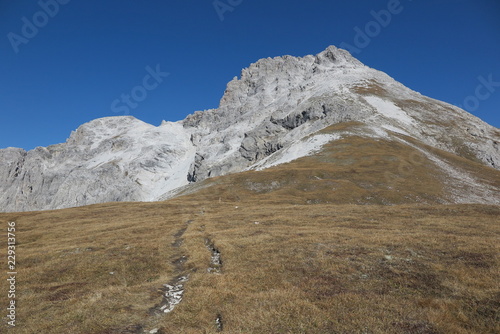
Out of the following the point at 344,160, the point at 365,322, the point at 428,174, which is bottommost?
the point at 365,322

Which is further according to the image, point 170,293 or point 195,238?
point 195,238

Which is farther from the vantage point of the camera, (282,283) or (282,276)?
(282,276)

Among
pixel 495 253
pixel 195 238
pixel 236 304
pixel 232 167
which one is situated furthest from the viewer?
pixel 232 167

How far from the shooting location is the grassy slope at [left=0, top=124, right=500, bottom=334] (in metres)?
12.5

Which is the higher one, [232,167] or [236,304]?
[232,167]

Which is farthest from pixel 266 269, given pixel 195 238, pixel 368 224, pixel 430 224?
pixel 430 224

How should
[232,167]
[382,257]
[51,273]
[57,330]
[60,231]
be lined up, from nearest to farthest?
[57,330] → [382,257] → [51,273] → [60,231] → [232,167]

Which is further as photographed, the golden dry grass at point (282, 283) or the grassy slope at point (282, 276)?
the grassy slope at point (282, 276)

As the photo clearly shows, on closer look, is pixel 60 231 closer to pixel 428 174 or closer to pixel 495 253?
pixel 495 253

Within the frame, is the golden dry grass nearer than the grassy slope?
Yes

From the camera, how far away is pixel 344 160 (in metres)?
97.2

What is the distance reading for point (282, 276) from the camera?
1819 cm

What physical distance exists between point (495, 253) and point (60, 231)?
5261cm

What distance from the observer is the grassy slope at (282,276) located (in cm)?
1252
